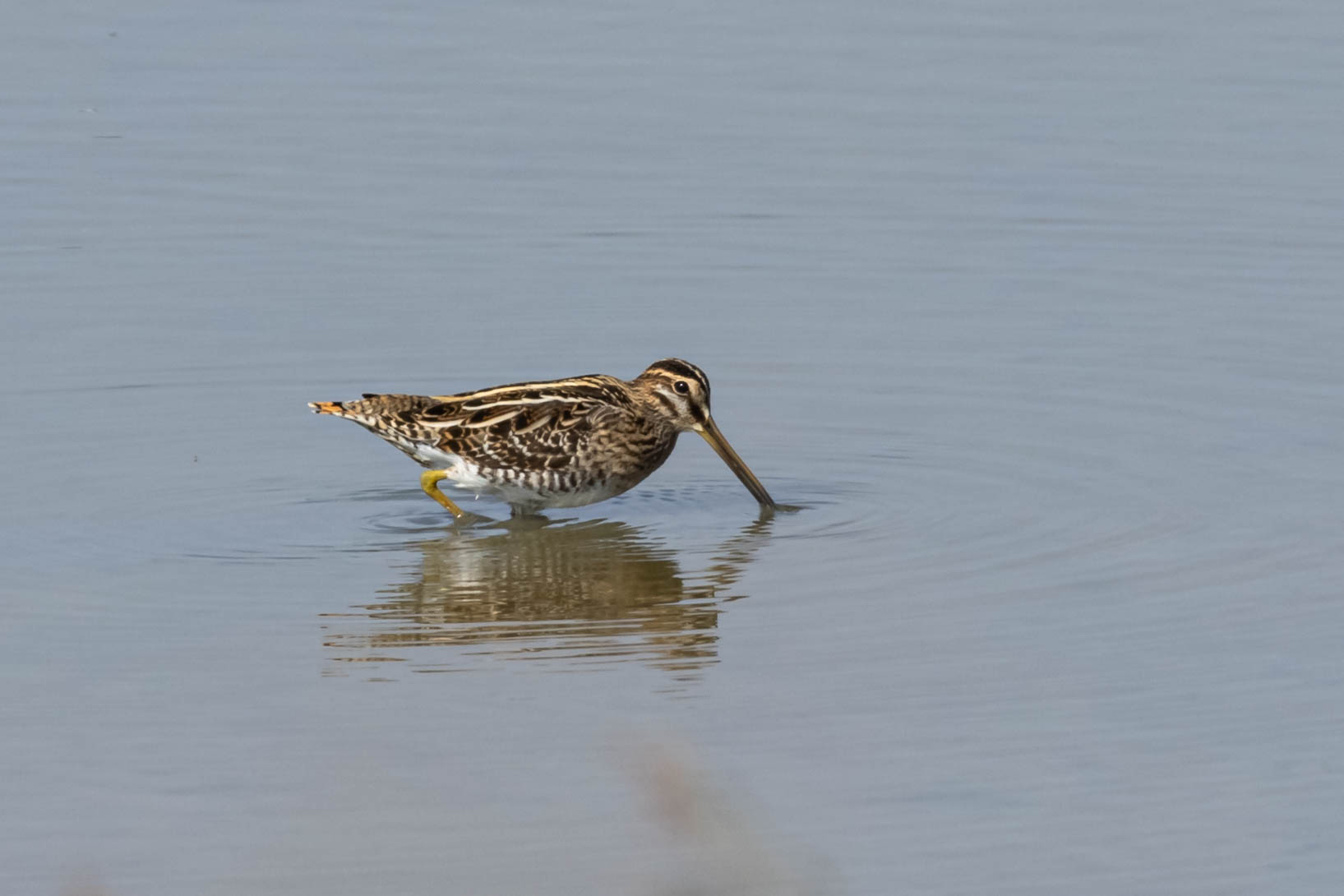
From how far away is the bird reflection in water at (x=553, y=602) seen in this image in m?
11.3

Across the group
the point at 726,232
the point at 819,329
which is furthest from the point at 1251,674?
the point at 726,232

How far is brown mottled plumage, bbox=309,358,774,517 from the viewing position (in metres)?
14.2

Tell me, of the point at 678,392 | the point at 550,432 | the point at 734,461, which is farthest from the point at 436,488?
the point at 734,461

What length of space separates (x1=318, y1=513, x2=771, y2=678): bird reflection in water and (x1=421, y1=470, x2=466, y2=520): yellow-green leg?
27cm

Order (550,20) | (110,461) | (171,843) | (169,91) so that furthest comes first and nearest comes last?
1. (550,20)
2. (169,91)
3. (110,461)
4. (171,843)

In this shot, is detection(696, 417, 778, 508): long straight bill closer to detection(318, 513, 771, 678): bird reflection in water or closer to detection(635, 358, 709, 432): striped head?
detection(635, 358, 709, 432): striped head

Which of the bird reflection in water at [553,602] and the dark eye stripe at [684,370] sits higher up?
the dark eye stripe at [684,370]

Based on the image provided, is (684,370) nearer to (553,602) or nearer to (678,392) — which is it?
(678,392)

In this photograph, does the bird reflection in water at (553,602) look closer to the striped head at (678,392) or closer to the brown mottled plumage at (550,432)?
the brown mottled plumage at (550,432)

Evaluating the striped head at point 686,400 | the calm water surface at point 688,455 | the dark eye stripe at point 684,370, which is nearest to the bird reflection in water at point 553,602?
the calm water surface at point 688,455

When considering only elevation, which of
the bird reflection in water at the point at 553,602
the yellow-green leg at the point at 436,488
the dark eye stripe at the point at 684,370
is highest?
the dark eye stripe at the point at 684,370

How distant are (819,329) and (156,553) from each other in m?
5.48

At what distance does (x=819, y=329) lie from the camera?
16953 millimetres

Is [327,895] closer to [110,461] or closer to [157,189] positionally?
→ [110,461]
